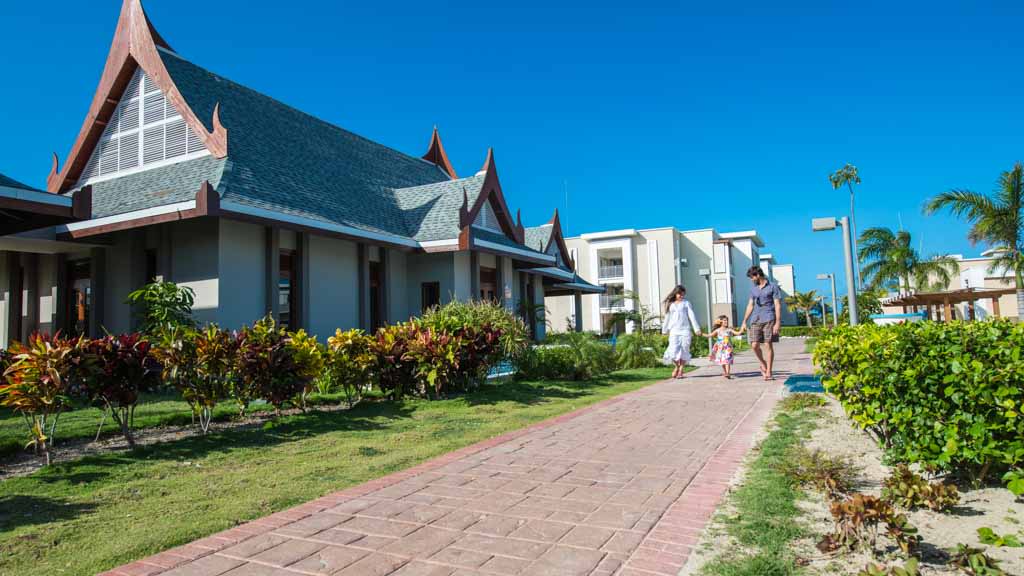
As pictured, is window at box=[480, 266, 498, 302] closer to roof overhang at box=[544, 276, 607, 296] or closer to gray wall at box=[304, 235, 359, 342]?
gray wall at box=[304, 235, 359, 342]

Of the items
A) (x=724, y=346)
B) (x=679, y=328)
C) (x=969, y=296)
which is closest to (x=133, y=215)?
(x=679, y=328)

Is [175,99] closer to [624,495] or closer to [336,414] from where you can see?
[336,414]

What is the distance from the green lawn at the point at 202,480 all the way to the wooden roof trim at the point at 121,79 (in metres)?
10.0

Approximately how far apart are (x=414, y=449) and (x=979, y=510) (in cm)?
432

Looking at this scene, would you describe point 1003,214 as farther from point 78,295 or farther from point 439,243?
point 78,295

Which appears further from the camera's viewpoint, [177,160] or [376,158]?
[376,158]

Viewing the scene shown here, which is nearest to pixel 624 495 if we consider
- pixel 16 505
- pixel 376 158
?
pixel 16 505

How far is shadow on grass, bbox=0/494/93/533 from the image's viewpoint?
12.8ft

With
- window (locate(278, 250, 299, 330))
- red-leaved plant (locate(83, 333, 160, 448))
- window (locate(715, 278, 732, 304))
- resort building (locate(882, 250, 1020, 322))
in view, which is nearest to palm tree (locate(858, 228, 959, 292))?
resort building (locate(882, 250, 1020, 322))

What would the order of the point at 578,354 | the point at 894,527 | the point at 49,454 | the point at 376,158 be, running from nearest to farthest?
the point at 894,527
the point at 49,454
the point at 578,354
the point at 376,158

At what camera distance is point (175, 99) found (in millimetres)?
14102

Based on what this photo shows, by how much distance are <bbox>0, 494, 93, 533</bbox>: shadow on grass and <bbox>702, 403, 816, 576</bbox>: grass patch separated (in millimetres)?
4000

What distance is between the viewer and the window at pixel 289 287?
1361 centimetres

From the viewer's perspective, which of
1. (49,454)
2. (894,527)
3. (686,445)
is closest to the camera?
(894,527)
